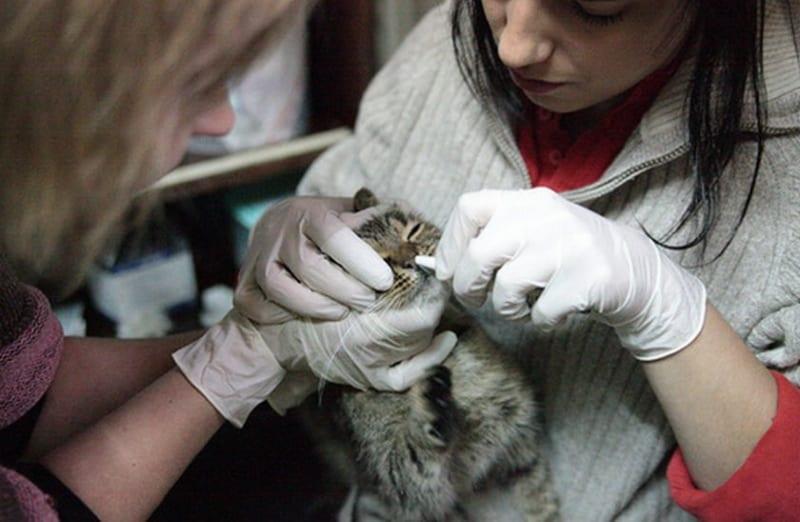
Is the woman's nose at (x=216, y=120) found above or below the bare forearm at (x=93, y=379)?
above

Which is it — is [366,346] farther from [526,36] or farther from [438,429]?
[526,36]

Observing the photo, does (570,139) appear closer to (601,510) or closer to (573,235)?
(573,235)

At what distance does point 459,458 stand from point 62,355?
56cm

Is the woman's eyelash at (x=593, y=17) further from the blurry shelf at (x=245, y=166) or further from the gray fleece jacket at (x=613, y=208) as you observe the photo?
the blurry shelf at (x=245, y=166)

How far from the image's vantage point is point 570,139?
3.86 ft

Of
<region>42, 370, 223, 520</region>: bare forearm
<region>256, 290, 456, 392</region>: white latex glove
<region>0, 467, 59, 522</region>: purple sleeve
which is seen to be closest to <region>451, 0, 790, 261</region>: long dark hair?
<region>256, 290, 456, 392</region>: white latex glove

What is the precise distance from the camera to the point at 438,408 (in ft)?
3.54

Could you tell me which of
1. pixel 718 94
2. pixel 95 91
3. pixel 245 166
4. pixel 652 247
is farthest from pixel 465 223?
pixel 245 166

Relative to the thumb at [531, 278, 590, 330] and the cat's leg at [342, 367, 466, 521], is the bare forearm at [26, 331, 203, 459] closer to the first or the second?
the cat's leg at [342, 367, 466, 521]

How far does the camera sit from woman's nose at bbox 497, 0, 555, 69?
0.92 meters

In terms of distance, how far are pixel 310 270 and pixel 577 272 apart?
337 mm

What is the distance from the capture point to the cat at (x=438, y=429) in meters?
1.08

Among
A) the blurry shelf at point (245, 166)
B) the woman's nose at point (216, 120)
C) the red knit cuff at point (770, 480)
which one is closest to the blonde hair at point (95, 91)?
the woman's nose at point (216, 120)

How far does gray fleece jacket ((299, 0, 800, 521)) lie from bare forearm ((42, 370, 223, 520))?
44cm
